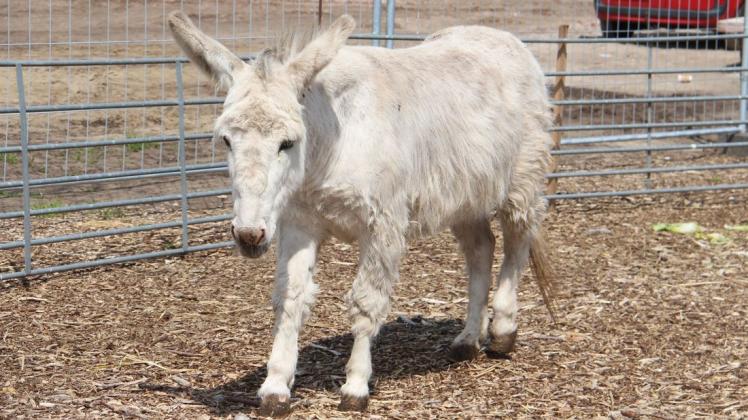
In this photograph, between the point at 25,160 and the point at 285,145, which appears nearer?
the point at 285,145

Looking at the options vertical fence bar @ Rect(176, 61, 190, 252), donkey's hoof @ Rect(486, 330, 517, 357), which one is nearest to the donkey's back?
donkey's hoof @ Rect(486, 330, 517, 357)

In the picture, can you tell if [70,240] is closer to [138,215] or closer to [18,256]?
[18,256]

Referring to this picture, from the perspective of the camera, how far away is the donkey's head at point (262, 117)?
4.25m

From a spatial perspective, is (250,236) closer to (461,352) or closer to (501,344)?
(461,352)

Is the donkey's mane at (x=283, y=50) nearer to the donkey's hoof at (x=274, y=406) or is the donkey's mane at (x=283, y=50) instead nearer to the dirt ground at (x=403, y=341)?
the donkey's hoof at (x=274, y=406)

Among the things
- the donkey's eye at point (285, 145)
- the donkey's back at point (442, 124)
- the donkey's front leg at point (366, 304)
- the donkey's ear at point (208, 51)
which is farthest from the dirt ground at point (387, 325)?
the donkey's ear at point (208, 51)

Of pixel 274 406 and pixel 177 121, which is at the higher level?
pixel 177 121

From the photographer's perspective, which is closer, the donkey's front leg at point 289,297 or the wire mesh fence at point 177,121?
the donkey's front leg at point 289,297

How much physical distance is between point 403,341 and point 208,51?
7.55 feet

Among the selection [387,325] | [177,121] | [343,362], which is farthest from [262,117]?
[177,121]

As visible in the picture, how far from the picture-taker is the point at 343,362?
579 cm

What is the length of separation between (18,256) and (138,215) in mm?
1117

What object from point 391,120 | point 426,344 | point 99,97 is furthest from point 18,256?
point 99,97

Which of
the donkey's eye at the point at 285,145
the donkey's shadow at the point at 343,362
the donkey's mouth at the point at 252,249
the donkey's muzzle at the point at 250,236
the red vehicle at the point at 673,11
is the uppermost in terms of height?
the red vehicle at the point at 673,11
